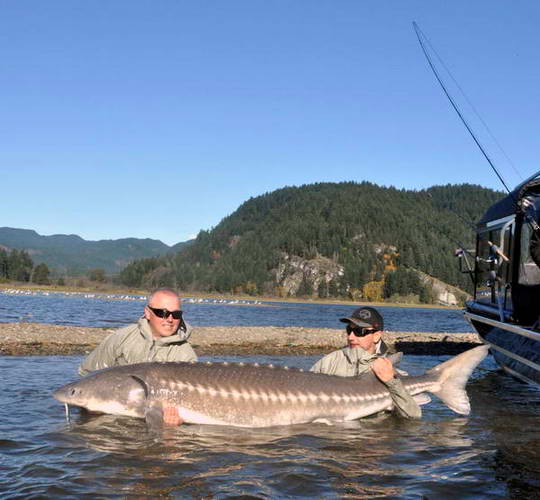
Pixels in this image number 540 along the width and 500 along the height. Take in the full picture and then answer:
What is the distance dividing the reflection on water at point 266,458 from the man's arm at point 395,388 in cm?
25

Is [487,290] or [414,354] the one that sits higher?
[487,290]

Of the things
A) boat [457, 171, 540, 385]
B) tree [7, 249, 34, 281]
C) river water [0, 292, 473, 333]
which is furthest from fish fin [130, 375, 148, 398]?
tree [7, 249, 34, 281]

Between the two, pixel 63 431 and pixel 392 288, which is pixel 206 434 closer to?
pixel 63 431

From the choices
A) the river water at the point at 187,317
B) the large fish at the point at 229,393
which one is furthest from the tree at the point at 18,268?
the large fish at the point at 229,393

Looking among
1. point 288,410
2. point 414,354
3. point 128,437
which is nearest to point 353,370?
point 288,410

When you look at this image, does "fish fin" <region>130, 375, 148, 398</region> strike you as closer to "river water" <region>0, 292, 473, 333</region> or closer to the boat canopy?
the boat canopy

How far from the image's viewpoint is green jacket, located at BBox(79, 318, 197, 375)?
22.9 ft

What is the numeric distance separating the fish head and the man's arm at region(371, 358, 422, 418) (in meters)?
2.48

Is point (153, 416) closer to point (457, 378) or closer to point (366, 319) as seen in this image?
point (366, 319)

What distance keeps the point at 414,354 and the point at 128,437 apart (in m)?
12.7

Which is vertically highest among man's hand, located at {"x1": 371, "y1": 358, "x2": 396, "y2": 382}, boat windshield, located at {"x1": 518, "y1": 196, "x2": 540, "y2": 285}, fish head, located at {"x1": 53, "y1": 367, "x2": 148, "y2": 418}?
boat windshield, located at {"x1": 518, "y1": 196, "x2": 540, "y2": 285}

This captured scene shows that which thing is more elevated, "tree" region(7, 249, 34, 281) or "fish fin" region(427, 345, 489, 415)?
"tree" region(7, 249, 34, 281)

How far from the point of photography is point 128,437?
617cm

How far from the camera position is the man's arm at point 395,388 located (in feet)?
22.0
